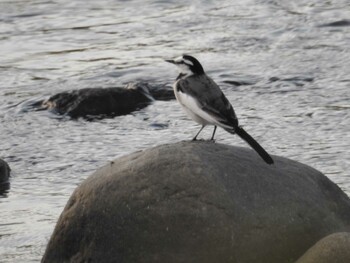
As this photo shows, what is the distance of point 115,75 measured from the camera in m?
15.7

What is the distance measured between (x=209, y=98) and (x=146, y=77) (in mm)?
6535

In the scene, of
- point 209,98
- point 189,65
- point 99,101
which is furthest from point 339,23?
point 209,98

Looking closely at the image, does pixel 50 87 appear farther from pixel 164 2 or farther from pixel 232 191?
pixel 232 191

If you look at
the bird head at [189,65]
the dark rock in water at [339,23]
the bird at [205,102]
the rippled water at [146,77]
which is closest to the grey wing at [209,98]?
the bird at [205,102]

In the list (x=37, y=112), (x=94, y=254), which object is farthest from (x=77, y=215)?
(x=37, y=112)

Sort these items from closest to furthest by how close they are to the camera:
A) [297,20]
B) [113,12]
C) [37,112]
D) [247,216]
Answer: [247,216] < [37,112] < [297,20] < [113,12]

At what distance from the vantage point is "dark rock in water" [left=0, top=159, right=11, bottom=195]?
11512 millimetres

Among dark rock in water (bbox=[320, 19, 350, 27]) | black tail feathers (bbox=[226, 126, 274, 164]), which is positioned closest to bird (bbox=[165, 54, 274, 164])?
black tail feathers (bbox=[226, 126, 274, 164])

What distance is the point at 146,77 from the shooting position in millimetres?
15531

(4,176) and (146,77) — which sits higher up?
(4,176)

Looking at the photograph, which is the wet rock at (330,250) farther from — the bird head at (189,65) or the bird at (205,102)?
the bird head at (189,65)

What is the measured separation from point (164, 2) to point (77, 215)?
1120cm

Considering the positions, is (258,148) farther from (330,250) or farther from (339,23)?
(339,23)

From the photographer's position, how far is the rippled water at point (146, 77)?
1181cm
